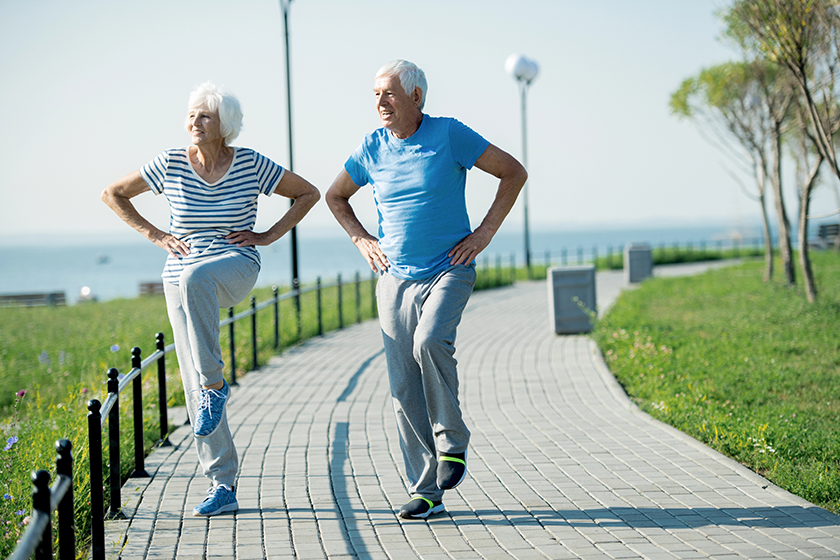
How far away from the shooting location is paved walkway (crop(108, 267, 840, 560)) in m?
3.71

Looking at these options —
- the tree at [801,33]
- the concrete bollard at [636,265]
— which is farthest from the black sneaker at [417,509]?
the concrete bollard at [636,265]

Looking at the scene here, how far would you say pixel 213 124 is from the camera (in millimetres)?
4023

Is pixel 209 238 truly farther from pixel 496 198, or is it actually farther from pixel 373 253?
pixel 496 198

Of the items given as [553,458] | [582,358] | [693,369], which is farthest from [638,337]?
[553,458]

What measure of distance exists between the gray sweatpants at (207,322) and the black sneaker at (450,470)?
1111mm

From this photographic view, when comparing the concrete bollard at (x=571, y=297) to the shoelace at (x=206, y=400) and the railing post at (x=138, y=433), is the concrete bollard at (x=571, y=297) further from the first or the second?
the shoelace at (x=206, y=400)

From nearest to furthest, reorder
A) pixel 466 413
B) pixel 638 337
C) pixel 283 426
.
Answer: pixel 283 426, pixel 466 413, pixel 638 337

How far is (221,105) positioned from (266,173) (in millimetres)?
405

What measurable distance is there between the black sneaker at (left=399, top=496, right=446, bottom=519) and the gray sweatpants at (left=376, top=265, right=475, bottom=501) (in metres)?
0.03

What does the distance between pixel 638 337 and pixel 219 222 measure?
6334mm

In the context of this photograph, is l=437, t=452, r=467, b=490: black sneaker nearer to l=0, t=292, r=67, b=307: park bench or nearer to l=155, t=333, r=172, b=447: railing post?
l=155, t=333, r=172, b=447: railing post

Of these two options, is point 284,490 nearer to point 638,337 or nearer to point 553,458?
point 553,458

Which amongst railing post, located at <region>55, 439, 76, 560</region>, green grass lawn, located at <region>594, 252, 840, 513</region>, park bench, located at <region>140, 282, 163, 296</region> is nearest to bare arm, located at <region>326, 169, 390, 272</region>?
railing post, located at <region>55, 439, 76, 560</region>

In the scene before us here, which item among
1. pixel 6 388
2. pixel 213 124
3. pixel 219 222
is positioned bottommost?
pixel 6 388
